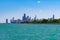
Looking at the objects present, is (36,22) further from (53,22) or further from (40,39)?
(40,39)

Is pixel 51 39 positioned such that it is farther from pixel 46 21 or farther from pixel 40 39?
pixel 46 21

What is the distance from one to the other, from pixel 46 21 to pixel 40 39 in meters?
117

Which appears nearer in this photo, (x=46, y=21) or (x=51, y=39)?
(x=51, y=39)

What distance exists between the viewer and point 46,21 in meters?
146

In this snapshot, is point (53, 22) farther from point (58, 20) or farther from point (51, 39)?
point (51, 39)

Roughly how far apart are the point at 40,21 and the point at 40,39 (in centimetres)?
12123

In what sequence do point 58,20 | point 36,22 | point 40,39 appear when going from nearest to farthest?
point 40,39 → point 58,20 → point 36,22

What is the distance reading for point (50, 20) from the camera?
147 m

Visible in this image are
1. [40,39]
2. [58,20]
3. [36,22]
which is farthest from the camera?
[36,22]

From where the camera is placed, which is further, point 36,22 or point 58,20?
point 36,22

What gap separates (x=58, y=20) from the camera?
145250mm

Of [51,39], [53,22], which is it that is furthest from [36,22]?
[51,39]

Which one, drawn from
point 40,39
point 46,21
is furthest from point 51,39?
point 46,21

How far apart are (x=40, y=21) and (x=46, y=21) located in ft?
20.3
